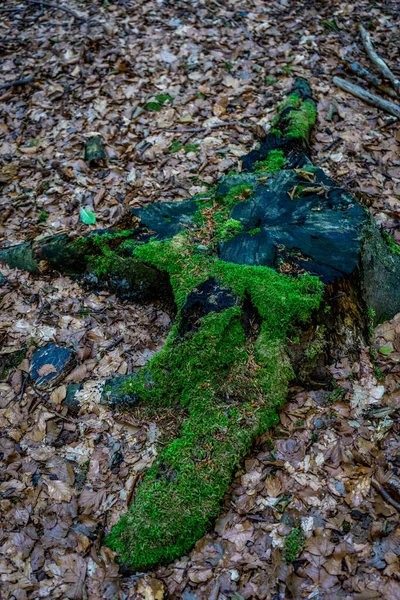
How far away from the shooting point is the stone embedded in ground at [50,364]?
409 cm

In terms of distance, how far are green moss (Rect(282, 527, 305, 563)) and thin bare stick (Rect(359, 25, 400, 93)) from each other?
605cm

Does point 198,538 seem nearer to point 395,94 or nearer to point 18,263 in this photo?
point 18,263

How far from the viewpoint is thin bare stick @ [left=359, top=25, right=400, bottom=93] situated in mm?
6512

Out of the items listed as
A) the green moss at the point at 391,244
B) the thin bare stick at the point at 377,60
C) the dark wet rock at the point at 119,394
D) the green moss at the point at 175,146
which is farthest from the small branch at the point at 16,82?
the green moss at the point at 391,244

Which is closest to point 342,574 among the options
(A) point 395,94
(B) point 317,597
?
(B) point 317,597

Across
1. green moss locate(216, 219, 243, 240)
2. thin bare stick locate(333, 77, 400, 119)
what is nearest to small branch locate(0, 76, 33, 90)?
thin bare stick locate(333, 77, 400, 119)

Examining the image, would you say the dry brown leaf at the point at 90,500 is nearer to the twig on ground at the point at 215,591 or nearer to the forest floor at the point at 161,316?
the forest floor at the point at 161,316

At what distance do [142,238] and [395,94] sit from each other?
4571 millimetres

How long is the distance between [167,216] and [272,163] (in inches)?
55.3

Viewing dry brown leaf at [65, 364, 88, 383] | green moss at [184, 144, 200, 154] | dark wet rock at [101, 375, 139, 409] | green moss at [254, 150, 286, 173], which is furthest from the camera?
green moss at [184, 144, 200, 154]

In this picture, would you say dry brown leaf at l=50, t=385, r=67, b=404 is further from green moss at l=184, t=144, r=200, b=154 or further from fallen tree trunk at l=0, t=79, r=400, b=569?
green moss at l=184, t=144, r=200, b=154

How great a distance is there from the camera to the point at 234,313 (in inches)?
139

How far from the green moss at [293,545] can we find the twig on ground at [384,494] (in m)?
0.60

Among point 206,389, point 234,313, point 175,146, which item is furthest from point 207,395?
point 175,146
